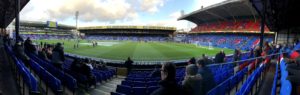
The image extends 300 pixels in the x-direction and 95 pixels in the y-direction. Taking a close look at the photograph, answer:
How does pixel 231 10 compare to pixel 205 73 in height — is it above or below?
above

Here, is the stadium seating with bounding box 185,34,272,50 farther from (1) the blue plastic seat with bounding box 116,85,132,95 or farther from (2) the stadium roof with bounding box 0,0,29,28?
(1) the blue plastic seat with bounding box 116,85,132,95

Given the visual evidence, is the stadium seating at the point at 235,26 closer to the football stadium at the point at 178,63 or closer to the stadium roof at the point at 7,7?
the football stadium at the point at 178,63

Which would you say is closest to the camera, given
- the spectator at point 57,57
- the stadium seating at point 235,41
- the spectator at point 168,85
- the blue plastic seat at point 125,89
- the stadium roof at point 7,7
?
the spectator at point 168,85

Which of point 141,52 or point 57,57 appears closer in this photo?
point 57,57

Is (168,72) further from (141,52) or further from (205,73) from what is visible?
(141,52)

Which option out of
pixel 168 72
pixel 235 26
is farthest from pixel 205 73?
pixel 235 26

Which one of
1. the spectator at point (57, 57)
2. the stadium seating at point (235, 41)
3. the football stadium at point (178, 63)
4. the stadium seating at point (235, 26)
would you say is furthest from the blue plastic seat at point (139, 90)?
the stadium seating at point (235, 26)

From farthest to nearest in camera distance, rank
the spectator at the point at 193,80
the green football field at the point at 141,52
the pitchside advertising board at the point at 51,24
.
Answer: the pitchside advertising board at the point at 51,24
the green football field at the point at 141,52
the spectator at the point at 193,80

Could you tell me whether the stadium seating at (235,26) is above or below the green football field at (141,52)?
above

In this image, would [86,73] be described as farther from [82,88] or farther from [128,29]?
[128,29]

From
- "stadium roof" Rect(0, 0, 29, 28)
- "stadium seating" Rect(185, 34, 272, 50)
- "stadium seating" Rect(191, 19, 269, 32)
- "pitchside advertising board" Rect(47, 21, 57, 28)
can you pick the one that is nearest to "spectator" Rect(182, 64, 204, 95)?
"stadium roof" Rect(0, 0, 29, 28)

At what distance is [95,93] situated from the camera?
7.41 metres

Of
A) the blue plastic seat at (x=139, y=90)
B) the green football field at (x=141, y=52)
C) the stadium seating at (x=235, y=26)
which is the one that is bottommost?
the green football field at (x=141, y=52)

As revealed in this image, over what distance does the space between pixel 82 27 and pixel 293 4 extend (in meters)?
97.0
